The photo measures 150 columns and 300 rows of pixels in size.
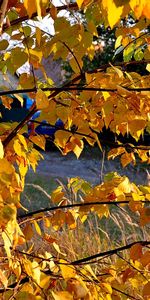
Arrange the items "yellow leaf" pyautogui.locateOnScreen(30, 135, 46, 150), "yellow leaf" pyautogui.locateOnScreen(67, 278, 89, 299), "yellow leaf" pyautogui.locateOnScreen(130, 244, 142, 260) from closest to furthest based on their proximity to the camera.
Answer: "yellow leaf" pyautogui.locateOnScreen(67, 278, 89, 299), "yellow leaf" pyautogui.locateOnScreen(130, 244, 142, 260), "yellow leaf" pyautogui.locateOnScreen(30, 135, 46, 150)

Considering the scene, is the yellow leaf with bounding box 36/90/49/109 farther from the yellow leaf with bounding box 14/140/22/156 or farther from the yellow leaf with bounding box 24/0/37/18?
the yellow leaf with bounding box 14/140/22/156

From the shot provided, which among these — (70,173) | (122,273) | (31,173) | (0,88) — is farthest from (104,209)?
(70,173)

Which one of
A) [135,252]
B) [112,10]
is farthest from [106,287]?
[112,10]

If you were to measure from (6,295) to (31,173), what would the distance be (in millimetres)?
9632

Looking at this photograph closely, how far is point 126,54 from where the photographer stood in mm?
1764

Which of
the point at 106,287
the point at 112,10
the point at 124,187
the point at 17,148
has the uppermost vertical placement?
the point at 112,10

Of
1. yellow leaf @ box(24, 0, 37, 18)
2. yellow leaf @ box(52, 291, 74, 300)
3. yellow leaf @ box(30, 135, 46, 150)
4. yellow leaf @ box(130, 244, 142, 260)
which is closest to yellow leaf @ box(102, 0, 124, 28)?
yellow leaf @ box(24, 0, 37, 18)

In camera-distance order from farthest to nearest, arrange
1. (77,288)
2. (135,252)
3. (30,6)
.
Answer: (135,252)
(77,288)
(30,6)

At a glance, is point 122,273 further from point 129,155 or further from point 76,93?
point 76,93

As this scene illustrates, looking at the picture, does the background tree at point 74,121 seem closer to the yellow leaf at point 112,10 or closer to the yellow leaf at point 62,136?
the yellow leaf at point 62,136

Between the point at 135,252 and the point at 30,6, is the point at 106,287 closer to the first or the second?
the point at 135,252

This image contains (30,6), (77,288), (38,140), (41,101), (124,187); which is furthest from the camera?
(38,140)

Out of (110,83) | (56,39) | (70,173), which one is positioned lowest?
(70,173)

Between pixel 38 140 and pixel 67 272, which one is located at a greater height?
pixel 38 140
